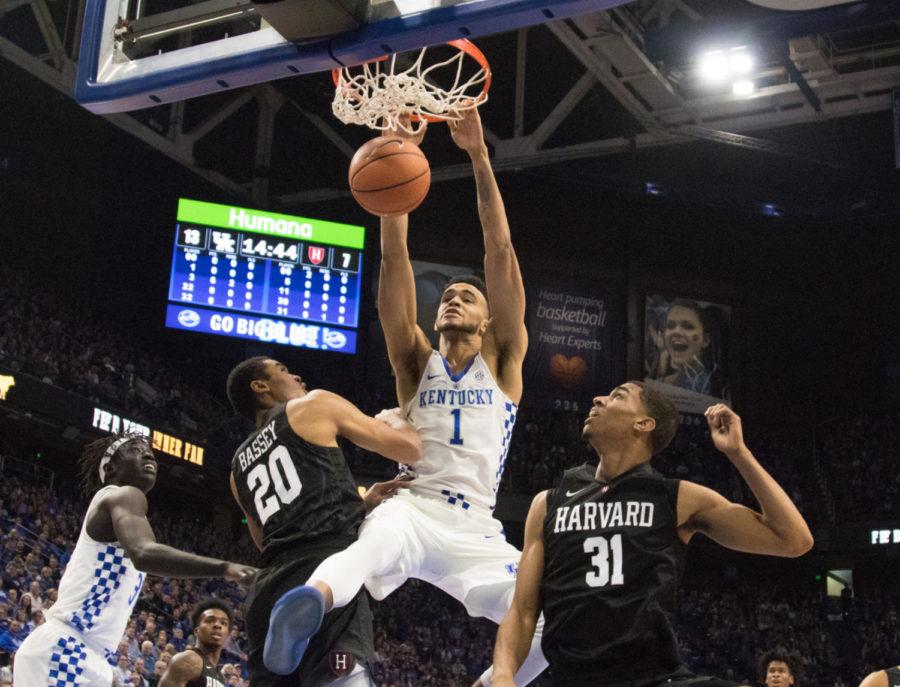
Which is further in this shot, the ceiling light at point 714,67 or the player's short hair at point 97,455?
the ceiling light at point 714,67

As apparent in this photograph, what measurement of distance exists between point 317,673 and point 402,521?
28.5 inches

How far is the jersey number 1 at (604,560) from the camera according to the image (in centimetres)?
369

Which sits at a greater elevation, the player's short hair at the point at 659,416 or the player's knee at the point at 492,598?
the player's short hair at the point at 659,416

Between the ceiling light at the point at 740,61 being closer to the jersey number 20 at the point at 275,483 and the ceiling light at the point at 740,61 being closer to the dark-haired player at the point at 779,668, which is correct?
the dark-haired player at the point at 779,668

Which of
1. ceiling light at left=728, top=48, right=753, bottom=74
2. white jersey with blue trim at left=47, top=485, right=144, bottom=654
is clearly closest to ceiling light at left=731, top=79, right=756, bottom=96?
ceiling light at left=728, top=48, right=753, bottom=74

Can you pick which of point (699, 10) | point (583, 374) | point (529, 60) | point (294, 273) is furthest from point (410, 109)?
point (583, 374)

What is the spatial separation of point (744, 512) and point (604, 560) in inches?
19.0

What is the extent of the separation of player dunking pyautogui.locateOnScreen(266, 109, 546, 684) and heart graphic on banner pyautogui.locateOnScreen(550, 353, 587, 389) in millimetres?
18098

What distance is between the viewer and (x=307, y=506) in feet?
14.5

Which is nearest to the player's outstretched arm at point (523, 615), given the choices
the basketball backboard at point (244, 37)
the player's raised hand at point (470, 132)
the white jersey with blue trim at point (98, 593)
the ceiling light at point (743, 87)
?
the basketball backboard at point (244, 37)

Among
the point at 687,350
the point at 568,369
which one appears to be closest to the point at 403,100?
the point at 568,369

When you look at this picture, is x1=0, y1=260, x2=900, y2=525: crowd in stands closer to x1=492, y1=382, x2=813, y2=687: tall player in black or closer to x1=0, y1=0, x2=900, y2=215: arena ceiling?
x1=0, y1=0, x2=900, y2=215: arena ceiling

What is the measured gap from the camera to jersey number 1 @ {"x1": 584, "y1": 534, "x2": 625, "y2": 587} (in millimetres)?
3688

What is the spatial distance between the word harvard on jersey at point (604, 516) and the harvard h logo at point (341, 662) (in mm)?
895
